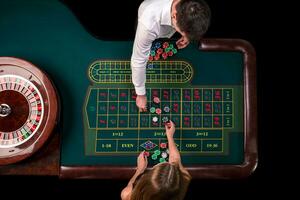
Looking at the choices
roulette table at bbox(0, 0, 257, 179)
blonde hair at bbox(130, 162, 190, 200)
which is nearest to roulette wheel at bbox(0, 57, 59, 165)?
roulette table at bbox(0, 0, 257, 179)

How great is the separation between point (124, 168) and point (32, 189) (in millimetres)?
1009

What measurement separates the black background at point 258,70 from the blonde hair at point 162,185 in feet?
3.95

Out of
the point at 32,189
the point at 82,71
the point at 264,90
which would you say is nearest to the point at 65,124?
the point at 82,71

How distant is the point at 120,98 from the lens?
8.29 feet

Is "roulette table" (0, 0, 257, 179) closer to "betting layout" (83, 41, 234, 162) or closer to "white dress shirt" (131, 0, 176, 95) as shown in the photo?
"betting layout" (83, 41, 234, 162)

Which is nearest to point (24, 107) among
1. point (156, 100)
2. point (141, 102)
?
point (141, 102)

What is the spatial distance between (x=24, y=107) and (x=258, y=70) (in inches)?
74.4

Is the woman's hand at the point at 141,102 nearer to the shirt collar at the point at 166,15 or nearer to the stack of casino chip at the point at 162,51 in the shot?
the stack of casino chip at the point at 162,51

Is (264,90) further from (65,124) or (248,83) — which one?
(65,124)

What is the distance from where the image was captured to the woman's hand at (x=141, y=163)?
244cm

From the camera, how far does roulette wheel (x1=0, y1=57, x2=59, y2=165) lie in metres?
2.35

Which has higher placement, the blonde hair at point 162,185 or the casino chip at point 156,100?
the casino chip at point 156,100

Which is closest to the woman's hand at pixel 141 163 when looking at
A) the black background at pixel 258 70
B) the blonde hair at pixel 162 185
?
the blonde hair at pixel 162 185

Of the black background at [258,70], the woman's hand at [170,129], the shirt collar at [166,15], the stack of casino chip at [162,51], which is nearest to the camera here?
the shirt collar at [166,15]
